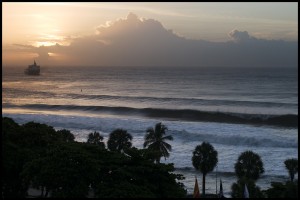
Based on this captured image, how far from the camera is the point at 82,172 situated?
1922cm

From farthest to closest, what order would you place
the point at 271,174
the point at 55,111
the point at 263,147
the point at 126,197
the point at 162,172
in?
the point at 55,111
the point at 263,147
the point at 271,174
the point at 162,172
the point at 126,197

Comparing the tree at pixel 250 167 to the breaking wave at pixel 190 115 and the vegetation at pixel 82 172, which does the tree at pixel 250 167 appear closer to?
the vegetation at pixel 82 172

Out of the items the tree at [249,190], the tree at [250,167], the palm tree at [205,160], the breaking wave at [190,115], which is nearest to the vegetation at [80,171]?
the tree at [249,190]

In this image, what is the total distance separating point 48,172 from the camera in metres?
18.7

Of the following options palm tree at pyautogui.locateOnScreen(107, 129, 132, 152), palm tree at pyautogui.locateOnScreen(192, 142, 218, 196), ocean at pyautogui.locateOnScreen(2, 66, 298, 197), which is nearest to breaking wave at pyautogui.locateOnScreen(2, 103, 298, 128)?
ocean at pyautogui.locateOnScreen(2, 66, 298, 197)

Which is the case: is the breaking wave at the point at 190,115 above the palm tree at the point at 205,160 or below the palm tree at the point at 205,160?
above

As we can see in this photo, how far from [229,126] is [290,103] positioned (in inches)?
1277

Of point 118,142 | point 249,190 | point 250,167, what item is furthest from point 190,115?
point 249,190

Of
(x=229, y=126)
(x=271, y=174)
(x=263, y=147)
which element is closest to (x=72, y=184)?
(x=271, y=174)

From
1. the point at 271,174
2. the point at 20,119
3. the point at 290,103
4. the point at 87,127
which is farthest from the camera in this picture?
the point at 290,103

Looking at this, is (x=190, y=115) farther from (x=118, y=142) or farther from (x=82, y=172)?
(x=82, y=172)

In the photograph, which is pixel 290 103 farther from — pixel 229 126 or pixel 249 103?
pixel 229 126

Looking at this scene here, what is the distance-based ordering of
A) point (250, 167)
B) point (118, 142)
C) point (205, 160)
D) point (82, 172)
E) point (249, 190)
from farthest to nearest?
point (118, 142)
point (205, 160)
point (250, 167)
point (249, 190)
point (82, 172)

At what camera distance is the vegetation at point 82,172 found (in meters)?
18.7
